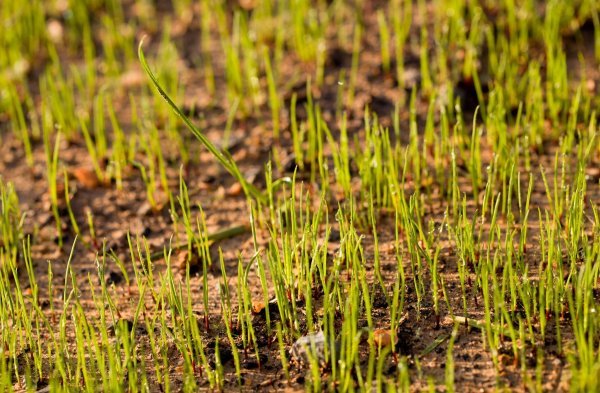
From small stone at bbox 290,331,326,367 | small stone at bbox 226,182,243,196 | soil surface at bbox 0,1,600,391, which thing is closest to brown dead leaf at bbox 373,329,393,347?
soil surface at bbox 0,1,600,391

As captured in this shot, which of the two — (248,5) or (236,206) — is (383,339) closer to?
(236,206)

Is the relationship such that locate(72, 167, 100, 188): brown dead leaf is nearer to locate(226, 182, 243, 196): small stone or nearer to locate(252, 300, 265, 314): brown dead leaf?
locate(226, 182, 243, 196): small stone

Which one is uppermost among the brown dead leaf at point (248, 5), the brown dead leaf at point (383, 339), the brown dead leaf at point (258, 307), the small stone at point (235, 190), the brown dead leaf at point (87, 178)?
the brown dead leaf at point (248, 5)

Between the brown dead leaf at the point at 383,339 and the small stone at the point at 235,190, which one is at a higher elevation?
the small stone at the point at 235,190

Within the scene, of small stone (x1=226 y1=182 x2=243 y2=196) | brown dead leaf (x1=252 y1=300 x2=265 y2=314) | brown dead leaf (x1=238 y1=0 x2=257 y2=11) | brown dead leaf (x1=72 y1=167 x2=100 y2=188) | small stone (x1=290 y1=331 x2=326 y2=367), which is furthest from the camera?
brown dead leaf (x1=238 y1=0 x2=257 y2=11)

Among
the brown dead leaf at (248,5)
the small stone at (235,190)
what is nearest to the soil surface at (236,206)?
the small stone at (235,190)

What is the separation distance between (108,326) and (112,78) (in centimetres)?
163

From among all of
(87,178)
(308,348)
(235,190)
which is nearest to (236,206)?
(235,190)

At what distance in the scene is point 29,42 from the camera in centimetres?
418

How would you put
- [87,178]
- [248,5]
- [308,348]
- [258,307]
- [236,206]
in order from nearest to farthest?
[308,348]
[258,307]
[236,206]
[87,178]
[248,5]

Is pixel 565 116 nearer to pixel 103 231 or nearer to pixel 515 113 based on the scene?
pixel 515 113

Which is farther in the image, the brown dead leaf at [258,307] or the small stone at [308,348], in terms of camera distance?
the brown dead leaf at [258,307]

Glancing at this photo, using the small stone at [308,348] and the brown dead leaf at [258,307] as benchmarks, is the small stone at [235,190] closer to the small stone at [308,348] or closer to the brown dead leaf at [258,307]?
the brown dead leaf at [258,307]

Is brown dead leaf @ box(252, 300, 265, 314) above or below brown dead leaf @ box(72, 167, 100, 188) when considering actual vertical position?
below
